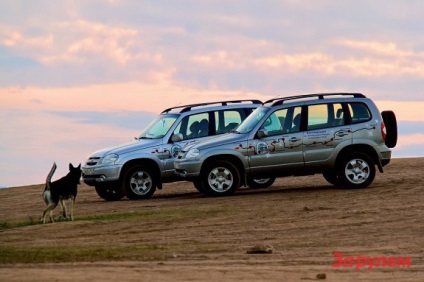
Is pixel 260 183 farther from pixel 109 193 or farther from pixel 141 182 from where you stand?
pixel 109 193

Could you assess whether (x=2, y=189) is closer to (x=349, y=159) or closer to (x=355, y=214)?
(x=349, y=159)

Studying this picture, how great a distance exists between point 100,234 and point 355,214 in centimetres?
479

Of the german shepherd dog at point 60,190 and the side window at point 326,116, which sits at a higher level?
the side window at point 326,116

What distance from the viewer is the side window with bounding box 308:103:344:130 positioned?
24875mm

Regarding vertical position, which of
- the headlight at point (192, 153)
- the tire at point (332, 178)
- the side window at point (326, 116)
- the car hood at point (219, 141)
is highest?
the side window at point (326, 116)

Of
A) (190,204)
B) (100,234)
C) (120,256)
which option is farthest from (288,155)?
(120,256)

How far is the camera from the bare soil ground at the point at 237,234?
42.6 feet

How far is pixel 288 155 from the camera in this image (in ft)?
81.2

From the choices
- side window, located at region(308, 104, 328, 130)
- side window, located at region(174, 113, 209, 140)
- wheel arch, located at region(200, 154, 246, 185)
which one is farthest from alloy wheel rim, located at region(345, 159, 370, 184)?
side window, located at region(174, 113, 209, 140)

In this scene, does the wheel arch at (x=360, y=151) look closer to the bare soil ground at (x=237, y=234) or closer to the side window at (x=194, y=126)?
the bare soil ground at (x=237, y=234)

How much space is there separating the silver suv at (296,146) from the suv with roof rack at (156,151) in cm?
93

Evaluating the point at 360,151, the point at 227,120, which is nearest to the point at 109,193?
the point at 227,120

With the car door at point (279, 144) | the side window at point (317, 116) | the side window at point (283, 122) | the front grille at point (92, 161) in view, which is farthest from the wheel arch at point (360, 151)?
the front grille at point (92, 161)

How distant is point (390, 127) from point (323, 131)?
70.3 inches
